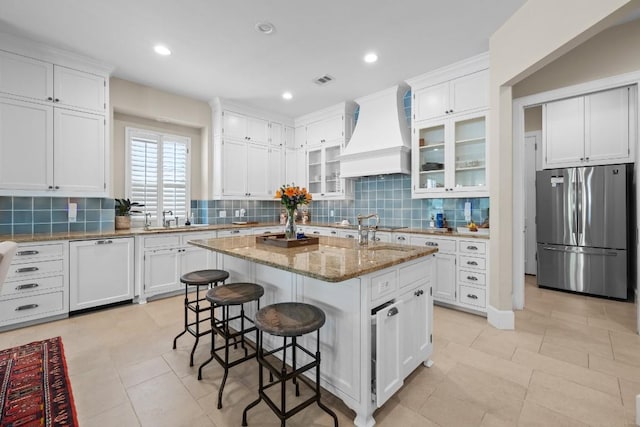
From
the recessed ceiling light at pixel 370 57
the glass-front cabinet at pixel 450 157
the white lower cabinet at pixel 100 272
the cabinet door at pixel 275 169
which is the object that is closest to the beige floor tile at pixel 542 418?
the glass-front cabinet at pixel 450 157

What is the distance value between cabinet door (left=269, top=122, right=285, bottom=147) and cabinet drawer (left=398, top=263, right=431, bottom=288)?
4062mm

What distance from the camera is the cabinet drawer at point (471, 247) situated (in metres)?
3.08

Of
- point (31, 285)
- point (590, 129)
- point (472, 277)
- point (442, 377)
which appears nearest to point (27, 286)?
point (31, 285)

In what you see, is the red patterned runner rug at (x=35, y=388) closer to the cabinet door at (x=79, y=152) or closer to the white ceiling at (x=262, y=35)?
the cabinet door at (x=79, y=152)

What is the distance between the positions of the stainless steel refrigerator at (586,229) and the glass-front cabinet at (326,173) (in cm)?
307

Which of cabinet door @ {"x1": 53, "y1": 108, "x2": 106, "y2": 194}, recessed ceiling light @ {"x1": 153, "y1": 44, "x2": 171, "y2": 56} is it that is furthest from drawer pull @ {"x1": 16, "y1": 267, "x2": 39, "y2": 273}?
recessed ceiling light @ {"x1": 153, "y1": 44, "x2": 171, "y2": 56}

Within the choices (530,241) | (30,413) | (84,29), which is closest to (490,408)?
(30,413)

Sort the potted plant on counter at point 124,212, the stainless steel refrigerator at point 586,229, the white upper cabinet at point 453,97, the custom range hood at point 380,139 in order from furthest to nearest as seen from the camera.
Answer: the custom range hood at point 380,139 → the potted plant on counter at point 124,212 → the stainless steel refrigerator at point 586,229 → the white upper cabinet at point 453,97

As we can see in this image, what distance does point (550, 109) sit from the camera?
3.96 meters

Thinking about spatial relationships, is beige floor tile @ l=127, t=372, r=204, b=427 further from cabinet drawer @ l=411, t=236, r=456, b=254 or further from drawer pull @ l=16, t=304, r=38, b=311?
cabinet drawer @ l=411, t=236, r=456, b=254

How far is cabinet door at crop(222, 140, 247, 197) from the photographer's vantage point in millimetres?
4676

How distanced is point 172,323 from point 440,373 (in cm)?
265

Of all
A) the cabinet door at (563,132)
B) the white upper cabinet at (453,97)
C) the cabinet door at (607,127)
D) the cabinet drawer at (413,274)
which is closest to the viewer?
the cabinet drawer at (413,274)

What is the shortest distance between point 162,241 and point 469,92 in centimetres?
435
